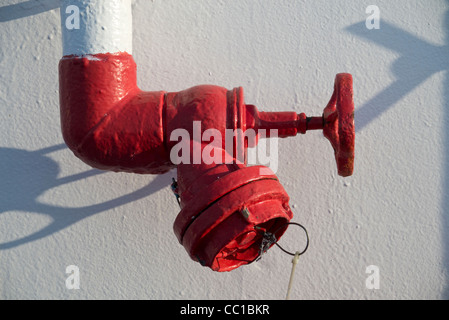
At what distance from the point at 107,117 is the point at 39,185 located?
1.57ft

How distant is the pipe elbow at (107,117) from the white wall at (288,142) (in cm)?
27

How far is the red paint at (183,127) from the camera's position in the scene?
0.78 meters

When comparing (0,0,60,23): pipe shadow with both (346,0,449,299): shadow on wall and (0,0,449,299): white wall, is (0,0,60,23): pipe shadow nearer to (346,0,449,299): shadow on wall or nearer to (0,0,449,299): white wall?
(0,0,449,299): white wall

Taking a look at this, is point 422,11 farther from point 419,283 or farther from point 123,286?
point 123,286

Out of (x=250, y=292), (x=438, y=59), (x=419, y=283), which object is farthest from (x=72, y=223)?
(x=438, y=59)

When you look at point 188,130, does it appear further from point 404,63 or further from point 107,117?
point 404,63

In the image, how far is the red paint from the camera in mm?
782

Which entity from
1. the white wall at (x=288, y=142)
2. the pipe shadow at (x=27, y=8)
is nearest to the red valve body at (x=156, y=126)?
the white wall at (x=288, y=142)

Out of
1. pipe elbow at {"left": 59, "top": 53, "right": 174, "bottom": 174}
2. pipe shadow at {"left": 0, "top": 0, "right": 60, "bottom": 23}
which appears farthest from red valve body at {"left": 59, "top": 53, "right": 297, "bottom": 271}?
pipe shadow at {"left": 0, "top": 0, "right": 60, "bottom": 23}

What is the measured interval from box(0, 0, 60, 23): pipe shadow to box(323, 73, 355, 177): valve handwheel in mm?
922

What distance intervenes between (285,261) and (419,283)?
45 cm

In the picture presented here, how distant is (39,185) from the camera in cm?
117

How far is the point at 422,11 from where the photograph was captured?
3.72 feet

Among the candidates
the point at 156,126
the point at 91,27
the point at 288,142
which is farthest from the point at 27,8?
the point at 288,142
